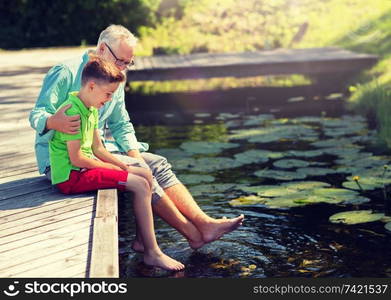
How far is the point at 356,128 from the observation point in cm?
798

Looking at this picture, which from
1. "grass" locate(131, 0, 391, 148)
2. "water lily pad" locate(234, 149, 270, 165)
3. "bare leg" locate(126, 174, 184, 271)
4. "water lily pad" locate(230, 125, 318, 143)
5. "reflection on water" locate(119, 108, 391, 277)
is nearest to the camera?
"bare leg" locate(126, 174, 184, 271)

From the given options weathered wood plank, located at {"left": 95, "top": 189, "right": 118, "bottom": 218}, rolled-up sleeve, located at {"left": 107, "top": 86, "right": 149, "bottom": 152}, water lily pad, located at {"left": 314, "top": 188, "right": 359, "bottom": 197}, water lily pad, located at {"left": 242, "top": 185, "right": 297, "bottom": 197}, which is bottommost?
water lily pad, located at {"left": 242, "top": 185, "right": 297, "bottom": 197}

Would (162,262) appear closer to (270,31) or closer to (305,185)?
(305,185)

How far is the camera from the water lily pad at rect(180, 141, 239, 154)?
278 inches

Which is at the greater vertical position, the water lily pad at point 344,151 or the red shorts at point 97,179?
the red shorts at point 97,179

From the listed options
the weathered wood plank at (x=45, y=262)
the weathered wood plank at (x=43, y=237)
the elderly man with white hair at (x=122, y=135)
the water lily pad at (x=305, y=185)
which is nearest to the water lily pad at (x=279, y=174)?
the water lily pad at (x=305, y=185)

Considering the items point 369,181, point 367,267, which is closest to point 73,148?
point 367,267

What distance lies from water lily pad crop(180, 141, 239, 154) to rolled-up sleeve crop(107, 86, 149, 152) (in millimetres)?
2432

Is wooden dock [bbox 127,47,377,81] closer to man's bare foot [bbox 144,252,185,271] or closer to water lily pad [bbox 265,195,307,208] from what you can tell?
water lily pad [bbox 265,195,307,208]

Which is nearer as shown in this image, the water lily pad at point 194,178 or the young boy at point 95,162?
the young boy at point 95,162

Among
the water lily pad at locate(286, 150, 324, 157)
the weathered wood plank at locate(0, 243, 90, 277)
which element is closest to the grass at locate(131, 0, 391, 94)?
the water lily pad at locate(286, 150, 324, 157)

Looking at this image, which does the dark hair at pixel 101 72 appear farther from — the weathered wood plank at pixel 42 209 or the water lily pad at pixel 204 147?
the water lily pad at pixel 204 147

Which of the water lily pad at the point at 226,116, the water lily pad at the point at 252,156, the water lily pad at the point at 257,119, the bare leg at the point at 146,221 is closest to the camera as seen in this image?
the bare leg at the point at 146,221

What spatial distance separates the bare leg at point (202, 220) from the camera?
14.5ft
